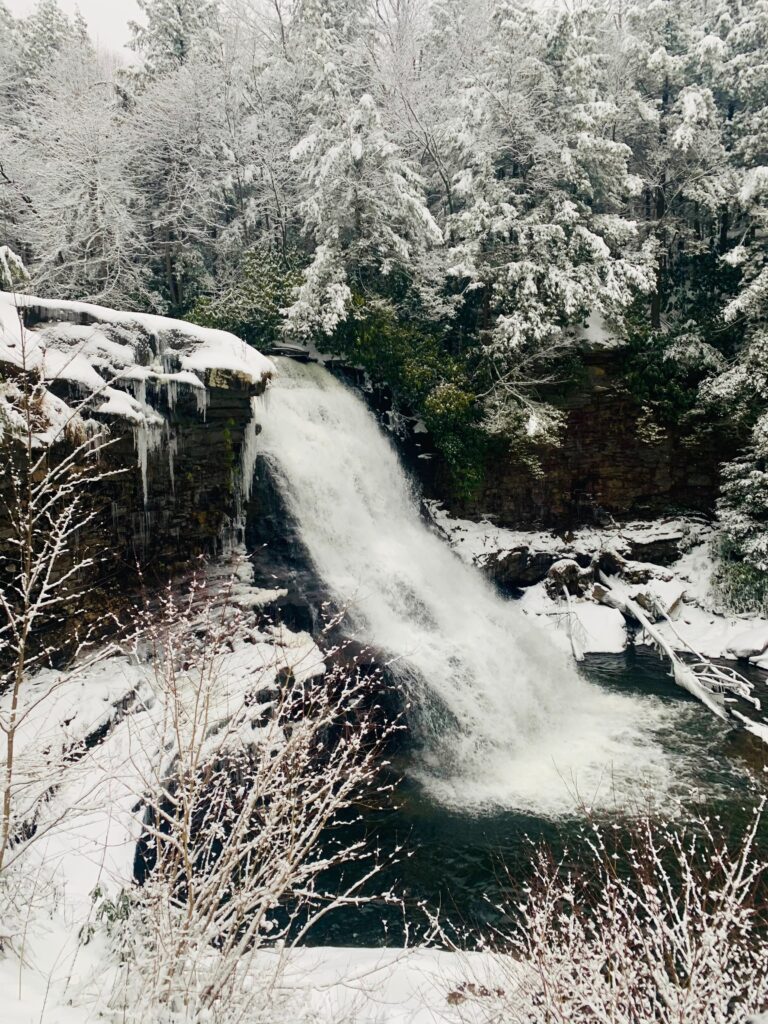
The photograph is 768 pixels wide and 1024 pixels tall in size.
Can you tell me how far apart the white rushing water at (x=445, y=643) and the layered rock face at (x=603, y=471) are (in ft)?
8.66

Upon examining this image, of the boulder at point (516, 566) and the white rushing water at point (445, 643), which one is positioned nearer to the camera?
the white rushing water at point (445, 643)

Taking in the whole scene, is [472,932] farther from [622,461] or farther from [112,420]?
[622,461]

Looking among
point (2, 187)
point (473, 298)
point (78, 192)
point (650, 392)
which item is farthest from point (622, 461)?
point (2, 187)

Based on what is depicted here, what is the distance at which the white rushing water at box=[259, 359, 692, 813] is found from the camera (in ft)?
26.8

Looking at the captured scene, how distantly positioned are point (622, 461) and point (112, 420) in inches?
458

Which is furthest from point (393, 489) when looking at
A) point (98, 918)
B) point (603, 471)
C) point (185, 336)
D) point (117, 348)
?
point (98, 918)

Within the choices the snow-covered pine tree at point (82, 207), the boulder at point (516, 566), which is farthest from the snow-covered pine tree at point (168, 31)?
the boulder at point (516, 566)

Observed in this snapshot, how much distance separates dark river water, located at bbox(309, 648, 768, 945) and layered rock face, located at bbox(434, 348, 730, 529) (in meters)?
6.74

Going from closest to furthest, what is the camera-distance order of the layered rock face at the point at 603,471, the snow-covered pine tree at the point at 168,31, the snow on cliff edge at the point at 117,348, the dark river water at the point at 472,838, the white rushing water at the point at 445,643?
the dark river water at the point at 472,838, the snow on cliff edge at the point at 117,348, the white rushing water at the point at 445,643, the layered rock face at the point at 603,471, the snow-covered pine tree at the point at 168,31

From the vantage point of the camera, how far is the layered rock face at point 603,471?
14500 mm

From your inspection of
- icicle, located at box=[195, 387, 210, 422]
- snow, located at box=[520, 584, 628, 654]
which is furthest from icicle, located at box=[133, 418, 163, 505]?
snow, located at box=[520, 584, 628, 654]

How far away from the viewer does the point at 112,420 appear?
794 cm

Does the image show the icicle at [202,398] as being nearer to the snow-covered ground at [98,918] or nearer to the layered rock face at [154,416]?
the layered rock face at [154,416]

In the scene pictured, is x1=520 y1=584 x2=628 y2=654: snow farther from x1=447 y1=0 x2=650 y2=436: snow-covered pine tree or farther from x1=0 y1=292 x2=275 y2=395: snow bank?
x1=0 y1=292 x2=275 y2=395: snow bank
